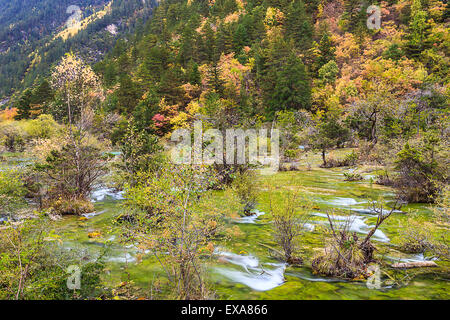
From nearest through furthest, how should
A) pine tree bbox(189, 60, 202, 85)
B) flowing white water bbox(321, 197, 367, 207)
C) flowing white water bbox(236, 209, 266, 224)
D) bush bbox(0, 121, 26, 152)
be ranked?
flowing white water bbox(236, 209, 266, 224), flowing white water bbox(321, 197, 367, 207), bush bbox(0, 121, 26, 152), pine tree bbox(189, 60, 202, 85)

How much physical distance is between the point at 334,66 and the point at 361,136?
2099 cm

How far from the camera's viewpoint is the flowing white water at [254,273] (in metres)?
8.45

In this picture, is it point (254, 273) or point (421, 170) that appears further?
point (421, 170)

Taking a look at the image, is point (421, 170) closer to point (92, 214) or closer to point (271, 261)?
point (271, 261)

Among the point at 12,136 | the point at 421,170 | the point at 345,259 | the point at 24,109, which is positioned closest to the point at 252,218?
the point at 345,259

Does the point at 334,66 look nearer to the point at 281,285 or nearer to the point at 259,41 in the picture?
the point at 259,41

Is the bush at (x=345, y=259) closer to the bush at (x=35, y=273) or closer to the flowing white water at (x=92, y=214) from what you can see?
the bush at (x=35, y=273)

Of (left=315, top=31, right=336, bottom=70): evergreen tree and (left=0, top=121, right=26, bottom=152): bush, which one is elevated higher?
(left=315, top=31, right=336, bottom=70): evergreen tree

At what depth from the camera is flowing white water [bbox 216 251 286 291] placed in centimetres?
845

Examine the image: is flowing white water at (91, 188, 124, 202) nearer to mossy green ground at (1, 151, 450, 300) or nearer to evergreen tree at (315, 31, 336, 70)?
mossy green ground at (1, 151, 450, 300)

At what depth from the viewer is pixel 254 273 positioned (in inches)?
362

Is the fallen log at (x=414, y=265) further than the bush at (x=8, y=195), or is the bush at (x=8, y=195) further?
the bush at (x=8, y=195)

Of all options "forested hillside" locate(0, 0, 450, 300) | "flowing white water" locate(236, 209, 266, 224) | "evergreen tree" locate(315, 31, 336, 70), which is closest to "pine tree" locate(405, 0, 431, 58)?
"forested hillside" locate(0, 0, 450, 300)

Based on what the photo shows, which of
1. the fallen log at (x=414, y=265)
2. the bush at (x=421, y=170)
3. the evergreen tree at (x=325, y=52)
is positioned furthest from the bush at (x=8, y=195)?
the evergreen tree at (x=325, y=52)
